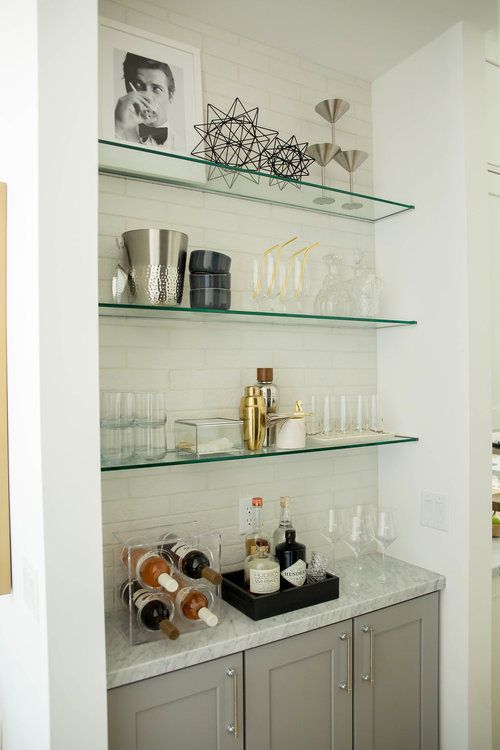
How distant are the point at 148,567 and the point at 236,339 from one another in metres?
0.88

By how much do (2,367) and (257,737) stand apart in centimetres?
135

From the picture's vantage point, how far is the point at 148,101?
188cm

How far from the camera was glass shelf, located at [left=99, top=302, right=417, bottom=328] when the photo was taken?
1.67 meters

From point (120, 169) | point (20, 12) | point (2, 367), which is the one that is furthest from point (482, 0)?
point (2, 367)

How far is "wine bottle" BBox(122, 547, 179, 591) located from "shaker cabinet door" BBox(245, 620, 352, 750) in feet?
1.19

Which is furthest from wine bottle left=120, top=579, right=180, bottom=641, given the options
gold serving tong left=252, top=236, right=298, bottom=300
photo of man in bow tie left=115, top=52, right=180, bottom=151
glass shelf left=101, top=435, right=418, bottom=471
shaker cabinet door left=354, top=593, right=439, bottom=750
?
photo of man in bow tie left=115, top=52, right=180, bottom=151

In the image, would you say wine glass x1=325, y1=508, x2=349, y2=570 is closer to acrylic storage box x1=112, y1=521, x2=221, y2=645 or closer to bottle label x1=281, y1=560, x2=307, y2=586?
bottle label x1=281, y1=560, x2=307, y2=586

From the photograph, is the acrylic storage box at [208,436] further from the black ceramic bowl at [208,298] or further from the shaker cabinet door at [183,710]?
the shaker cabinet door at [183,710]

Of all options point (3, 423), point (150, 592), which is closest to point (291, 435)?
point (150, 592)

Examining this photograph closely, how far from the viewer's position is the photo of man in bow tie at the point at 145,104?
185 cm

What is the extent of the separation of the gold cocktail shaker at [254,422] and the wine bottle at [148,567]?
0.49 meters

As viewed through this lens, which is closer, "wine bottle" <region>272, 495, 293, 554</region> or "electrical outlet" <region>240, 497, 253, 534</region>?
"wine bottle" <region>272, 495, 293, 554</region>

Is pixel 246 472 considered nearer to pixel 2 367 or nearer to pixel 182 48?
pixel 2 367

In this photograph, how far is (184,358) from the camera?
1.94 meters
